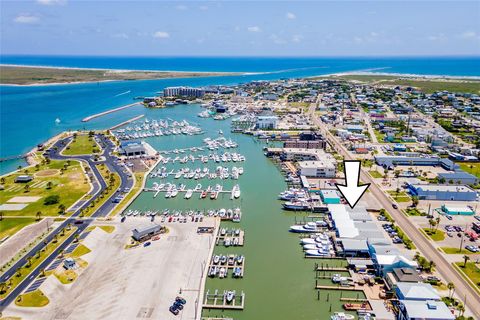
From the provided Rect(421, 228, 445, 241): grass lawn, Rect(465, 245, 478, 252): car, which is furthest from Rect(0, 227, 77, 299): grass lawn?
Rect(465, 245, 478, 252): car

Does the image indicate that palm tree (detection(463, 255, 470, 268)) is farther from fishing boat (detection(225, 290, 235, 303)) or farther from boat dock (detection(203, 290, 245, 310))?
fishing boat (detection(225, 290, 235, 303))

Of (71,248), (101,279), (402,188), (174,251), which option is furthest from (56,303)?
(402,188)

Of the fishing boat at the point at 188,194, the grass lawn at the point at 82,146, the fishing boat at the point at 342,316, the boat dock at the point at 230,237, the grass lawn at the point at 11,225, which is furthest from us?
the grass lawn at the point at 82,146

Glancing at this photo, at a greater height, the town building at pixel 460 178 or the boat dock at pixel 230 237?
the town building at pixel 460 178

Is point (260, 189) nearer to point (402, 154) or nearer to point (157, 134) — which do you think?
point (402, 154)

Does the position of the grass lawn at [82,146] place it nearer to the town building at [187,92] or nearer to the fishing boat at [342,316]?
the fishing boat at [342,316]

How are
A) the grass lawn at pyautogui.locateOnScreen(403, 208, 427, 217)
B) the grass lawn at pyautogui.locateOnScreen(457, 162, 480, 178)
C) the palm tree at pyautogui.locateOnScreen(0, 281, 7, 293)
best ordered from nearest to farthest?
1. the palm tree at pyautogui.locateOnScreen(0, 281, 7, 293)
2. the grass lawn at pyautogui.locateOnScreen(403, 208, 427, 217)
3. the grass lawn at pyautogui.locateOnScreen(457, 162, 480, 178)

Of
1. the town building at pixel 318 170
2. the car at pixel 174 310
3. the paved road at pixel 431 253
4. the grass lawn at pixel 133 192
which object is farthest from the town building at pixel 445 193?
the grass lawn at pixel 133 192
